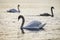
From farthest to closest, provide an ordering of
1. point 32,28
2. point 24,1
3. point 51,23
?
point 24,1, point 51,23, point 32,28

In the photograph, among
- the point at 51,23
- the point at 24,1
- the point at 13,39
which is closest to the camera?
the point at 13,39

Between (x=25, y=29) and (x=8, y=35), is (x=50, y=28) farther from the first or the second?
(x=8, y=35)

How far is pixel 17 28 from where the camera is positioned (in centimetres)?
306

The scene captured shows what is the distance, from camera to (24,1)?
7.23 m

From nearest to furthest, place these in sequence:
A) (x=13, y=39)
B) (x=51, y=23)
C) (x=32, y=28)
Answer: (x=13, y=39), (x=32, y=28), (x=51, y=23)

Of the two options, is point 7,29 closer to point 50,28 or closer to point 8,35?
point 8,35

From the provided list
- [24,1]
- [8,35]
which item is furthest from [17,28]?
[24,1]

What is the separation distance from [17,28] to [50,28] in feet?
1.54

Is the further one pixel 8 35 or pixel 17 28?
pixel 17 28

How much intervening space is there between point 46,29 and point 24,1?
14.0 ft

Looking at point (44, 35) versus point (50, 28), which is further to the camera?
point (50, 28)

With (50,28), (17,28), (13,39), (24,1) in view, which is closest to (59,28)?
(50,28)

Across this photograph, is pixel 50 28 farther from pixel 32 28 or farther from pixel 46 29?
pixel 32 28

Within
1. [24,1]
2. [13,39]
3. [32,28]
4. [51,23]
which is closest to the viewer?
[13,39]
